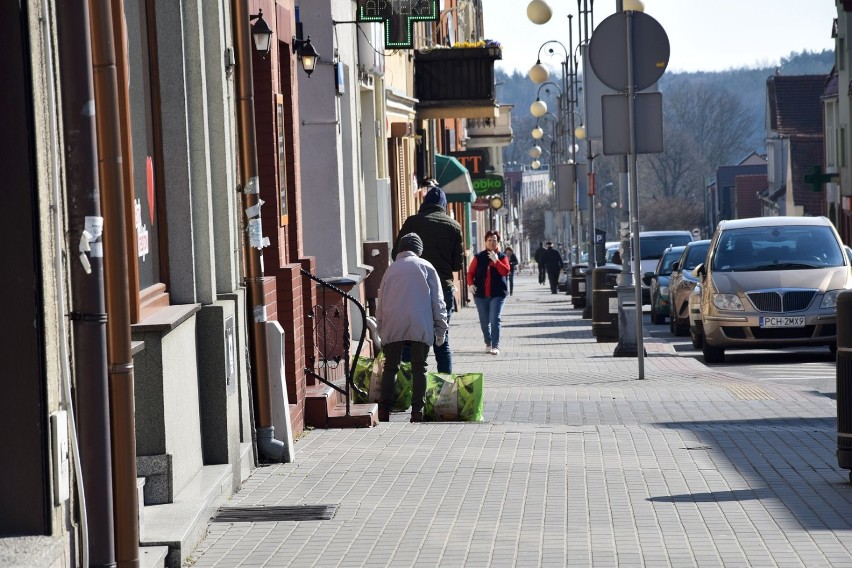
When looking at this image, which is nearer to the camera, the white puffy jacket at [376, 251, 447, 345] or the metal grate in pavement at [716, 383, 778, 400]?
the white puffy jacket at [376, 251, 447, 345]

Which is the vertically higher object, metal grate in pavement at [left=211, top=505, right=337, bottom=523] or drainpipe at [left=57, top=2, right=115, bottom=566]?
drainpipe at [left=57, top=2, right=115, bottom=566]

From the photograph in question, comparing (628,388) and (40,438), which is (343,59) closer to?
(628,388)

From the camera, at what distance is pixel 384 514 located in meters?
8.22

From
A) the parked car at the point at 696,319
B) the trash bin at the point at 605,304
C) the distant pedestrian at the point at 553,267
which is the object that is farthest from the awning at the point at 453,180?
the distant pedestrian at the point at 553,267

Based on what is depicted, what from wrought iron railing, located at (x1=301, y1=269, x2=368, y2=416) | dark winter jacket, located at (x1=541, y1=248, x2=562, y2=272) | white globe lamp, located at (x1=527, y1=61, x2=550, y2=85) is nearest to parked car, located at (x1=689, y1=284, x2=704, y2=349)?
wrought iron railing, located at (x1=301, y1=269, x2=368, y2=416)

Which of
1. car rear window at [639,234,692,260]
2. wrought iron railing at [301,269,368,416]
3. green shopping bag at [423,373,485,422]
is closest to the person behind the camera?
wrought iron railing at [301,269,368,416]

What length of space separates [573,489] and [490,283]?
12.3 meters

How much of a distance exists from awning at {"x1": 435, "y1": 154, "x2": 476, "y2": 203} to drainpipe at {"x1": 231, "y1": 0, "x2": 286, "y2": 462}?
75.4ft

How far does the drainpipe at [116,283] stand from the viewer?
5.79m

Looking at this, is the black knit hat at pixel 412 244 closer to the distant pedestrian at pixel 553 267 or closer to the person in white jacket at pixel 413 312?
the person in white jacket at pixel 413 312

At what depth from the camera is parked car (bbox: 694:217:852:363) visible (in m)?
19.3

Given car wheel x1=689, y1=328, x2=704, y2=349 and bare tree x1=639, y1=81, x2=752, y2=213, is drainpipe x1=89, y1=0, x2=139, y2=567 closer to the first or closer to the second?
car wheel x1=689, y1=328, x2=704, y2=349

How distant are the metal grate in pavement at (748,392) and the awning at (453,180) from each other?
17.2 metres

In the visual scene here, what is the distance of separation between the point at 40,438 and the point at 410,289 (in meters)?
7.65
